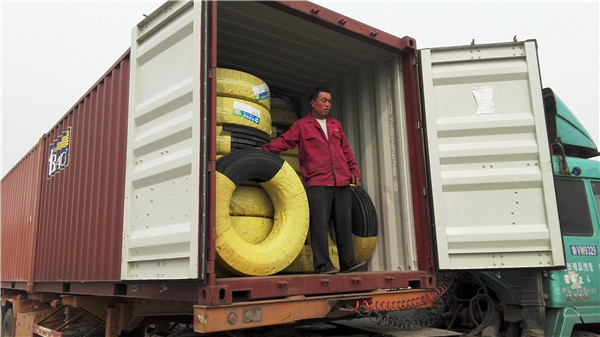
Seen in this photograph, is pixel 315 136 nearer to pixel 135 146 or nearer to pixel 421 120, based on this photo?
pixel 421 120

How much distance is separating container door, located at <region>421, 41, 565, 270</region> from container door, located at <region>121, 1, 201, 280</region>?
220 centimetres

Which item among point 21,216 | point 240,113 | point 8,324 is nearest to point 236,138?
point 240,113

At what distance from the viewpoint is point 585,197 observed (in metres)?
4.84

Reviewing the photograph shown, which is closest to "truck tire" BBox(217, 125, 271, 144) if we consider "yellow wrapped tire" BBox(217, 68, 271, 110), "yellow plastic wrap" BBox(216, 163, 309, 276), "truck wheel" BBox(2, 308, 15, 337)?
"yellow wrapped tire" BBox(217, 68, 271, 110)

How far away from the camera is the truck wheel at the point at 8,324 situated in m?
8.88

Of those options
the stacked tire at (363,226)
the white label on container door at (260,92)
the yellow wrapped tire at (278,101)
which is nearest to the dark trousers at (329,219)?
the stacked tire at (363,226)

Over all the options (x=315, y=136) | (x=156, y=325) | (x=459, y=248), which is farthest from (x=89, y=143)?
(x=459, y=248)

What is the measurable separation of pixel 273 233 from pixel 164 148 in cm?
111

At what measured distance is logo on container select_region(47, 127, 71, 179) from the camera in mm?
5902

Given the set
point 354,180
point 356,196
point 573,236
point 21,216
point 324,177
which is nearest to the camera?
point 324,177

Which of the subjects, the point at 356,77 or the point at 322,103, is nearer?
the point at 322,103

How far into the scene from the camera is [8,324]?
9.25m

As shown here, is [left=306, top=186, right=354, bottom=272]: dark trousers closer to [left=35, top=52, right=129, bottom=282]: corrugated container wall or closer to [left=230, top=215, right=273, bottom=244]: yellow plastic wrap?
[left=230, top=215, right=273, bottom=244]: yellow plastic wrap

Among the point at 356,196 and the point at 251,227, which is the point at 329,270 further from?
the point at 356,196
